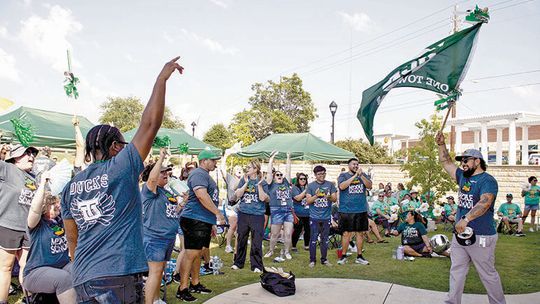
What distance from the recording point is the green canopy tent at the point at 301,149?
15203mm

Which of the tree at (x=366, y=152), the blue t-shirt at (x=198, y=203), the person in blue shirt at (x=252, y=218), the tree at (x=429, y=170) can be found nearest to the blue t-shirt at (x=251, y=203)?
the person in blue shirt at (x=252, y=218)

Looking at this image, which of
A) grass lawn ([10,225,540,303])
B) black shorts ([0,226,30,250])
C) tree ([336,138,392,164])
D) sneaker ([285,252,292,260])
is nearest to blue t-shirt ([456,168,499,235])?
grass lawn ([10,225,540,303])

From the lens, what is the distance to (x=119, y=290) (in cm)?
248

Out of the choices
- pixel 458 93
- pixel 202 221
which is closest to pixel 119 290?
pixel 202 221

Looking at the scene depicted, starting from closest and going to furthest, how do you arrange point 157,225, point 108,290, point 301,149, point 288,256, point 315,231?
point 108,290 < point 157,225 < point 315,231 < point 288,256 < point 301,149

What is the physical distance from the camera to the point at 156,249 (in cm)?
525

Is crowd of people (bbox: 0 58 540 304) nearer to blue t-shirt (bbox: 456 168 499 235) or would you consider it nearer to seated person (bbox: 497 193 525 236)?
blue t-shirt (bbox: 456 168 499 235)

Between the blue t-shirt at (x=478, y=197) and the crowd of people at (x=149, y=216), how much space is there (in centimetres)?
1

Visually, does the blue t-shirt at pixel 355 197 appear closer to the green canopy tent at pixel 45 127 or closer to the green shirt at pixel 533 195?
the green canopy tent at pixel 45 127

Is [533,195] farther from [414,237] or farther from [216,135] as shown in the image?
[216,135]

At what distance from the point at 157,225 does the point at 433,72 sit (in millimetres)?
4387

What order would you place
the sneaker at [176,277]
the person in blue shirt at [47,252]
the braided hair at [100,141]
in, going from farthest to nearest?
1. the sneaker at [176,277]
2. the person in blue shirt at [47,252]
3. the braided hair at [100,141]

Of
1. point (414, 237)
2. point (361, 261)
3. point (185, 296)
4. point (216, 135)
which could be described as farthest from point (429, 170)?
point (216, 135)

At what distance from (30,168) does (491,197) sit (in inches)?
230
